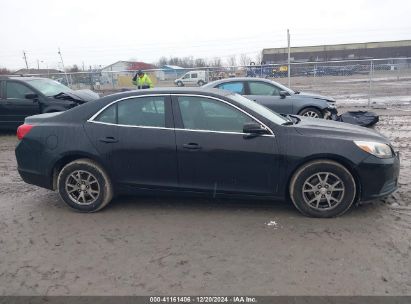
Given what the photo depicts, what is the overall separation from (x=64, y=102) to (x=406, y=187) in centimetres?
801

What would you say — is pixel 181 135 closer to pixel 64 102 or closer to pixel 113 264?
pixel 113 264

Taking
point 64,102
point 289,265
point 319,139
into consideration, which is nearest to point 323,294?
point 289,265

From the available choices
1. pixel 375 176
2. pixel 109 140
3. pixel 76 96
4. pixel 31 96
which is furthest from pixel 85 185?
pixel 31 96

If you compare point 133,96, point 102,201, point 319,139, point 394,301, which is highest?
point 133,96

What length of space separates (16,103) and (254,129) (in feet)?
25.6

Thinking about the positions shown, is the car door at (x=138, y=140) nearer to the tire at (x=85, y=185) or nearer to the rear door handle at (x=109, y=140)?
the rear door handle at (x=109, y=140)

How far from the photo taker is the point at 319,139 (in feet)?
13.6

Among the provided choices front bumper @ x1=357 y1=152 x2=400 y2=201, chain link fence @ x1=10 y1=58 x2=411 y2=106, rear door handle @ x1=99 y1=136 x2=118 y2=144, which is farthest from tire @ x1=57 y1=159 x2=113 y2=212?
chain link fence @ x1=10 y1=58 x2=411 y2=106

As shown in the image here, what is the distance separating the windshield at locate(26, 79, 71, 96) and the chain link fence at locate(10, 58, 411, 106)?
6.76m

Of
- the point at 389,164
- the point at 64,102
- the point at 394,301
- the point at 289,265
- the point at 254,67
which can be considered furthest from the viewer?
the point at 254,67

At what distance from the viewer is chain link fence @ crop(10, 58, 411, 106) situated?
17508 mm

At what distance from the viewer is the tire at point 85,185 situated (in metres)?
4.54

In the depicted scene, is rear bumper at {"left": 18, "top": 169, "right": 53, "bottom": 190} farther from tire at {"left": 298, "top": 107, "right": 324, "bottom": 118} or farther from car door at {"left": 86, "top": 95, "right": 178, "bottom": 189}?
tire at {"left": 298, "top": 107, "right": 324, "bottom": 118}

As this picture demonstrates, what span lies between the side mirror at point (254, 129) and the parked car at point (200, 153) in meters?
0.01
